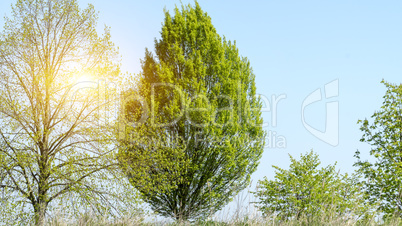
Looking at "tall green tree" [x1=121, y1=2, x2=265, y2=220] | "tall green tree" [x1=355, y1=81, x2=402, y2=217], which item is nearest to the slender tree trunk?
"tall green tree" [x1=121, y1=2, x2=265, y2=220]

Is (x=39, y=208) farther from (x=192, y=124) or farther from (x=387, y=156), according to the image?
(x=387, y=156)

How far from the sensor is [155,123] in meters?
14.5

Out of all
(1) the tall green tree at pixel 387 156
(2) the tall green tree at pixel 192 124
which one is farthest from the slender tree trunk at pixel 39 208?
(1) the tall green tree at pixel 387 156

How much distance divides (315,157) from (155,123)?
8768 mm

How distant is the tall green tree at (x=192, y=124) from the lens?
Result: 14094 millimetres

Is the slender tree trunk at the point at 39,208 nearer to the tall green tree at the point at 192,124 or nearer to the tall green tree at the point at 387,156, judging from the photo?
the tall green tree at the point at 192,124

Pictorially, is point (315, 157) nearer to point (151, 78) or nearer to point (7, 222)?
point (151, 78)

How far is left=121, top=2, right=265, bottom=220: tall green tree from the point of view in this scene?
14.1 meters

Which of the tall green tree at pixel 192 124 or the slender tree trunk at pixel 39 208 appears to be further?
the tall green tree at pixel 192 124

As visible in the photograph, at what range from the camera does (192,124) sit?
14.4 m

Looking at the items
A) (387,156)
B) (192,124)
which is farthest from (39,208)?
(387,156)

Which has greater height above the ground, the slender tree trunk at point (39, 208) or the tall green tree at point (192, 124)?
the tall green tree at point (192, 124)

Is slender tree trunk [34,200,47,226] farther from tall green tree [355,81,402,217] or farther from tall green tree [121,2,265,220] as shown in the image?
tall green tree [355,81,402,217]

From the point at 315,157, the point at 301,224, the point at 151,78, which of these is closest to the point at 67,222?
the point at 301,224
